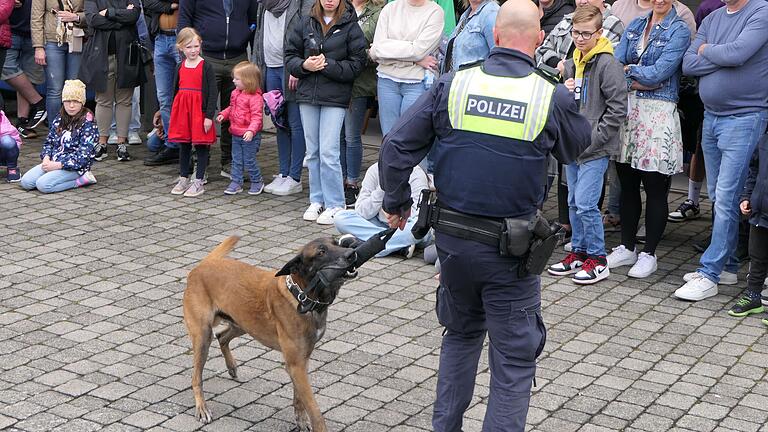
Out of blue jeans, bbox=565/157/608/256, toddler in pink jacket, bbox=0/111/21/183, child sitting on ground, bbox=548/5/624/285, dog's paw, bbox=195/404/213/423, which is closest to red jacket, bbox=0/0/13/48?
toddler in pink jacket, bbox=0/111/21/183

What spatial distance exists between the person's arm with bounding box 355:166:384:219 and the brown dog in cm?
254

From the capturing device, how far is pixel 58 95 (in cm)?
1140

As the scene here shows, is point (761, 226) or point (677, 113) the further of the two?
point (677, 113)

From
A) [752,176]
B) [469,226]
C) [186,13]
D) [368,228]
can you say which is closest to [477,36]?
[368,228]

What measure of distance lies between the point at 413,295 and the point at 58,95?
5.76 metres

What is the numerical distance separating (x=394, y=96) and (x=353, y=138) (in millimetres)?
833

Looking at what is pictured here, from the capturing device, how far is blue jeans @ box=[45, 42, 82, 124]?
11.2 meters

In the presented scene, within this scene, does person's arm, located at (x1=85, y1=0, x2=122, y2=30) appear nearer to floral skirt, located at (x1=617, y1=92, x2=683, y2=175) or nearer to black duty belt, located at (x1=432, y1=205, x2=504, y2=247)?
floral skirt, located at (x1=617, y1=92, x2=683, y2=175)

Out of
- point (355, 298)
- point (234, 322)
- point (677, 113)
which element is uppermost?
point (677, 113)

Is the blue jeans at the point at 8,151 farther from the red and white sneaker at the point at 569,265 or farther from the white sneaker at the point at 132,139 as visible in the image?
the red and white sneaker at the point at 569,265

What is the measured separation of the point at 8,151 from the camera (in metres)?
10.1

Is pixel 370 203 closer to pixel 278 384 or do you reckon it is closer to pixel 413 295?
pixel 413 295

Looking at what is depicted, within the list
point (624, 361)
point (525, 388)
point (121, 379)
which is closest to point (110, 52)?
point (121, 379)

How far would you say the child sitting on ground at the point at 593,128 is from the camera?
7.42 meters
